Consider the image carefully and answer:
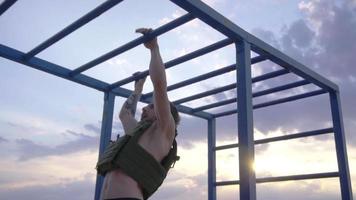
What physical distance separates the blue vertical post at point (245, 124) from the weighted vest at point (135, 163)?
77 cm

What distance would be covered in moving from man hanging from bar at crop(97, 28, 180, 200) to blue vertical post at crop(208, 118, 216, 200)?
9.14 feet

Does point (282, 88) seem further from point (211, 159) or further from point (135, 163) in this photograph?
point (135, 163)

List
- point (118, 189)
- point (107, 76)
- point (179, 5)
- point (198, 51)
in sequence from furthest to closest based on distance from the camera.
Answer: point (107, 76), point (198, 51), point (179, 5), point (118, 189)

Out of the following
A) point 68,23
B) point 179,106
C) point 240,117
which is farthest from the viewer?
point 179,106

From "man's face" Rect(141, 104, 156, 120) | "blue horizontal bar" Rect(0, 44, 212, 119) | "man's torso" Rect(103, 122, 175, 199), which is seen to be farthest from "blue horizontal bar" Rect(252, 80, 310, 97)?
"man's torso" Rect(103, 122, 175, 199)

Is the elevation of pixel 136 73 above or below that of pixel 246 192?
above

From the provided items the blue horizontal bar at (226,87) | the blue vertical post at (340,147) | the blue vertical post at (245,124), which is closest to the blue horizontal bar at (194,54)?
the blue vertical post at (245,124)

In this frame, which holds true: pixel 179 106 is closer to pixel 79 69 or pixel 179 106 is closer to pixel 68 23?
pixel 79 69

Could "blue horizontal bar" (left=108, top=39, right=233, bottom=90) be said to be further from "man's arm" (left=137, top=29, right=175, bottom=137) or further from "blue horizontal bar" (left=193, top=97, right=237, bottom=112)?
"blue horizontal bar" (left=193, top=97, right=237, bottom=112)

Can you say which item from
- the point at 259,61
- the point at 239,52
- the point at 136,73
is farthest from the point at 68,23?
the point at 259,61

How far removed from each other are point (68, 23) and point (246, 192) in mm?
2088

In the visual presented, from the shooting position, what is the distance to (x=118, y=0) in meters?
2.67

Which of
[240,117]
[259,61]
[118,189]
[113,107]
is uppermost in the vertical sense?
[259,61]

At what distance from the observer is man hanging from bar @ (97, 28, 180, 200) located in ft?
6.97
